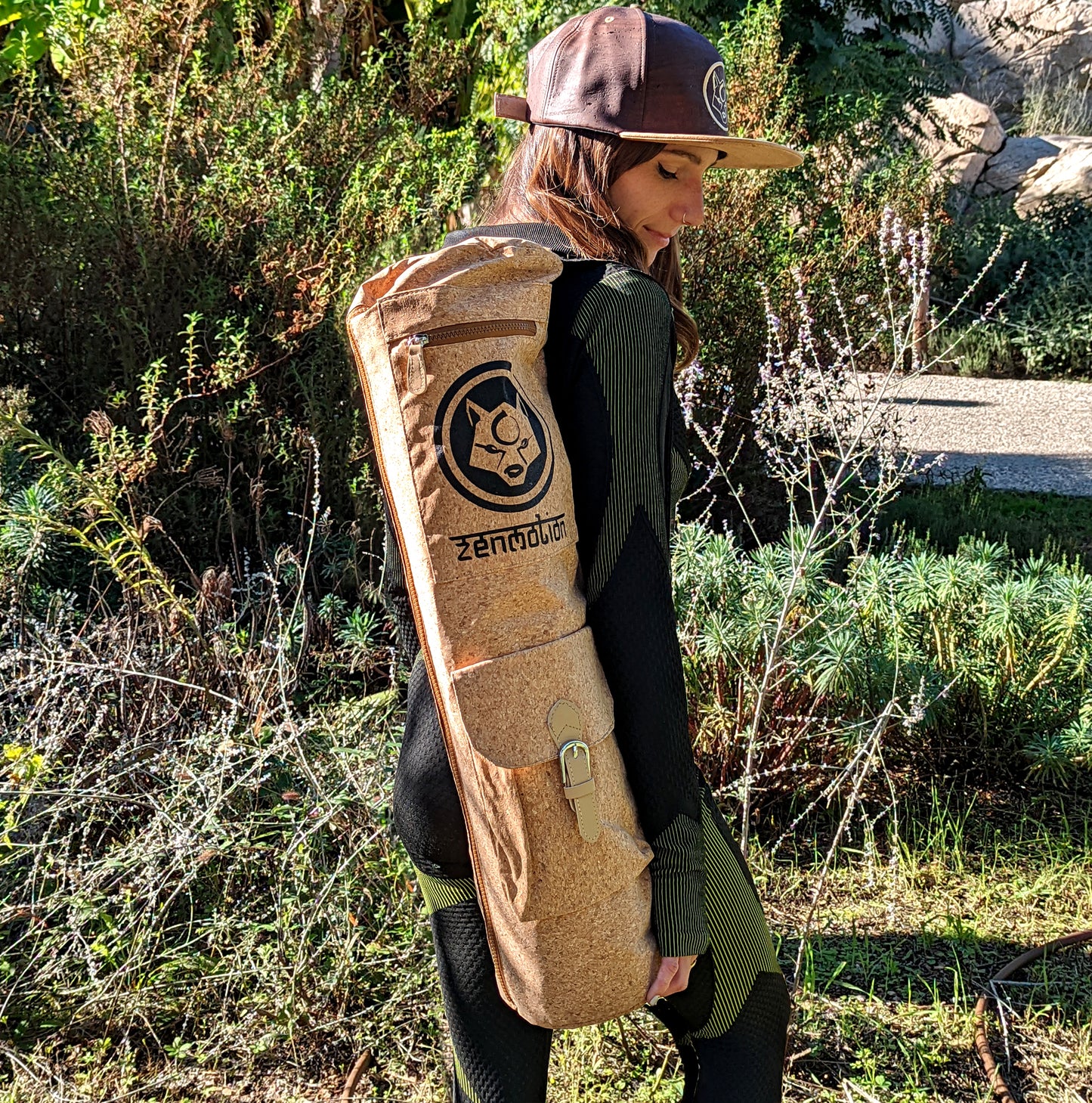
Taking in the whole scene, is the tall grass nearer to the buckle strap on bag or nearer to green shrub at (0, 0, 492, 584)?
green shrub at (0, 0, 492, 584)

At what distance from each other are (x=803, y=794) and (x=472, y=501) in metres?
2.43

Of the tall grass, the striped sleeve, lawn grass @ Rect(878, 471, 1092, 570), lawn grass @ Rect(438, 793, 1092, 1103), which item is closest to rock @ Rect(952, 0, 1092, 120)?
the tall grass

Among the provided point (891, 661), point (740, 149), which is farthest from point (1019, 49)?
point (740, 149)

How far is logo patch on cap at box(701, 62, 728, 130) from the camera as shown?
5.21ft

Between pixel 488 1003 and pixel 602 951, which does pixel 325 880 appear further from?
pixel 602 951

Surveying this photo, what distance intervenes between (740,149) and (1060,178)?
1374 centimetres

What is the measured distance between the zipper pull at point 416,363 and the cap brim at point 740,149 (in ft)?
1.51

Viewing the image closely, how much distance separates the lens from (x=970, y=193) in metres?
13.8

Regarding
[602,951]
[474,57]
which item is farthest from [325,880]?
[474,57]

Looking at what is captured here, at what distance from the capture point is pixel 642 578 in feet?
4.70

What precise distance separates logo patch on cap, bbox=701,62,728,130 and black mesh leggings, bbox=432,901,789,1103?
3.64ft

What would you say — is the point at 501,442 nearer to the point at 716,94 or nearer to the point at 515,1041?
the point at 716,94

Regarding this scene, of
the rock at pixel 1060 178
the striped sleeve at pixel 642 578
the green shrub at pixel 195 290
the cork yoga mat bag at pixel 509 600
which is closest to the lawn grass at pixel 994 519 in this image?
the green shrub at pixel 195 290

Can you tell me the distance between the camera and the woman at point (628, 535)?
56.0 inches
